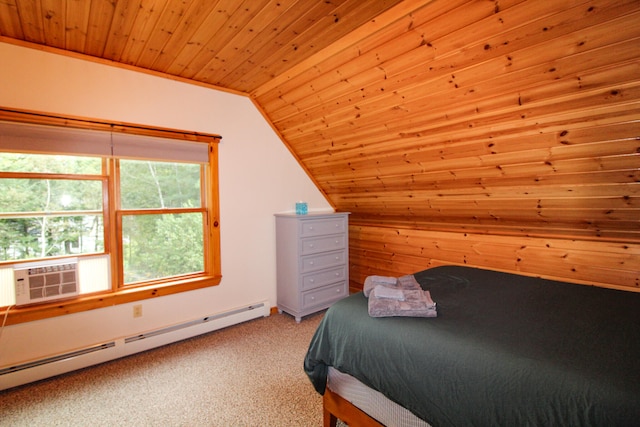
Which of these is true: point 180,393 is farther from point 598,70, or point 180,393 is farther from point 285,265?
point 598,70

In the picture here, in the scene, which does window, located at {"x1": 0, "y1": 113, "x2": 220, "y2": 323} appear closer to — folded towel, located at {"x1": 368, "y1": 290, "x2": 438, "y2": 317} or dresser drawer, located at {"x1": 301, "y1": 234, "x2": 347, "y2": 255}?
dresser drawer, located at {"x1": 301, "y1": 234, "x2": 347, "y2": 255}

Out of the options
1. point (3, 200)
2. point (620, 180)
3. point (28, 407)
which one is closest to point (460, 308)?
point (620, 180)

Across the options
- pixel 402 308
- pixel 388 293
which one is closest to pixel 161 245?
pixel 388 293

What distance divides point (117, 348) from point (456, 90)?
127 inches

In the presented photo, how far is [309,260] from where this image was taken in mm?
3375

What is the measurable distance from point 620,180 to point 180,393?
10.5ft

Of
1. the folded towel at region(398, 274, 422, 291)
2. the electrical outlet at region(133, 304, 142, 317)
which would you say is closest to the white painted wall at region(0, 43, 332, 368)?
the electrical outlet at region(133, 304, 142, 317)

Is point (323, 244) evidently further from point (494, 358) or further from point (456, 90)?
point (494, 358)

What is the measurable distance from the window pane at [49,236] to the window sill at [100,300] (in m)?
0.37

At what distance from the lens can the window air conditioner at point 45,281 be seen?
7.12 feet

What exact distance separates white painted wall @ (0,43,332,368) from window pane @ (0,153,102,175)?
1.12 ft

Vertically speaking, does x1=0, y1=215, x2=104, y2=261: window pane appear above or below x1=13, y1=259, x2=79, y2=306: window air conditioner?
above

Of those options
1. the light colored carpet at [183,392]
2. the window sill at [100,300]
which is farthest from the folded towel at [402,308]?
the window sill at [100,300]

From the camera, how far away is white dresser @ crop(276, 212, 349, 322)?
3289 millimetres
